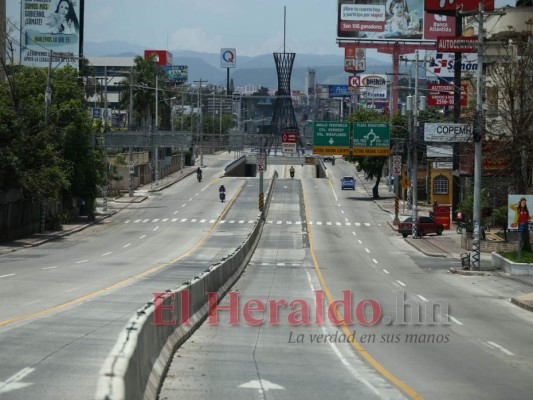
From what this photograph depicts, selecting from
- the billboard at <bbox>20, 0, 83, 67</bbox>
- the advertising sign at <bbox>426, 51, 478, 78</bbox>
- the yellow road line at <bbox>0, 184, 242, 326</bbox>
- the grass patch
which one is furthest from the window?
the grass patch

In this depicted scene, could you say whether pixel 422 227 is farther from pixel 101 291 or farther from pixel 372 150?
pixel 101 291

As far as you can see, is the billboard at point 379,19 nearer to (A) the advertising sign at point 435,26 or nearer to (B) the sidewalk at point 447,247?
(A) the advertising sign at point 435,26

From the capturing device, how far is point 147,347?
43.0 ft

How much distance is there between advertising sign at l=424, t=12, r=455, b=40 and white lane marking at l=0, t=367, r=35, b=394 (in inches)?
4098

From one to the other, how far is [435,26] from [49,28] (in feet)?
154

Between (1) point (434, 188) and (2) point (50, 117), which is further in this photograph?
(1) point (434, 188)

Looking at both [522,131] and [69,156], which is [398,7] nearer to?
[69,156]

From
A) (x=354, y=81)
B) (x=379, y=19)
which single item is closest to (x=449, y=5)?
(x=379, y=19)

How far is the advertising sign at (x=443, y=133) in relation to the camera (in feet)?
183

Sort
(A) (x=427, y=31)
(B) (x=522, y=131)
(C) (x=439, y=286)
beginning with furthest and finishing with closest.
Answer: (A) (x=427, y=31) < (B) (x=522, y=131) < (C) (x=439, y=286)

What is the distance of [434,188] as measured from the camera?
96812mm

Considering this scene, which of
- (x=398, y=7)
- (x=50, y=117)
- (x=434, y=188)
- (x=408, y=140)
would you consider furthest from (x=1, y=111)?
(x=398, y=7)

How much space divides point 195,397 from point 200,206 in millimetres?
76730

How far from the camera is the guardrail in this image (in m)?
8.98
